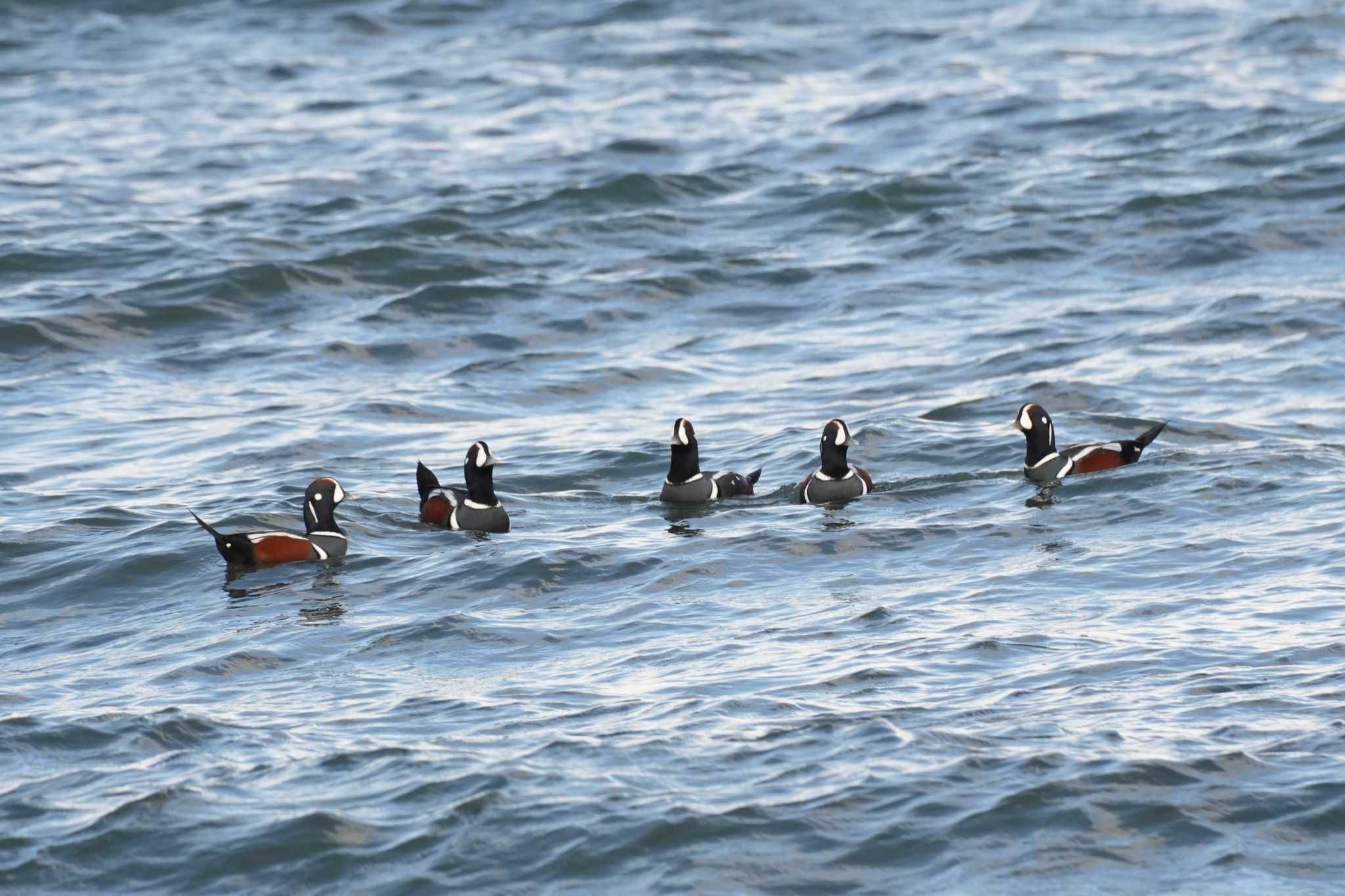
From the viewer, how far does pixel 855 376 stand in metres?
19.4

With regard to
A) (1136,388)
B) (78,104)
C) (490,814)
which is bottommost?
(490,814)

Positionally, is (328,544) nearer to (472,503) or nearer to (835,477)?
(472,503)

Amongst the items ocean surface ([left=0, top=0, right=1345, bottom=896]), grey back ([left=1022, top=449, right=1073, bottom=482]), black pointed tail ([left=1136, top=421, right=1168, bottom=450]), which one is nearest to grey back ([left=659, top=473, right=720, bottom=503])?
ocean surface ([left=0, top=0, right=1345, bottom=896])

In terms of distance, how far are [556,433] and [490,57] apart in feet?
59.5

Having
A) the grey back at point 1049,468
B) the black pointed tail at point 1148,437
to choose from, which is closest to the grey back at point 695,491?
the grey back at point 1049,468

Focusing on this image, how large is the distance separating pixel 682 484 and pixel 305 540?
10.0 ft

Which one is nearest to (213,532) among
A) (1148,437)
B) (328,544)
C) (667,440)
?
(328,544)

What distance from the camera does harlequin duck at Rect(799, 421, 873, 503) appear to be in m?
15.3

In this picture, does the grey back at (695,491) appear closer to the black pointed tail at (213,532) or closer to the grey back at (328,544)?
the grey back at (328,544)

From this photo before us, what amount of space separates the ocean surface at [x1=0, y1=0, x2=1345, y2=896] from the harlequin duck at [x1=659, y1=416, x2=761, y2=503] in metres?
0.18

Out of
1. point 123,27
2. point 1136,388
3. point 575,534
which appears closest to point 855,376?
point 1136,388

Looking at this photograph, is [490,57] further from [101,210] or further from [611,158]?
[101,210]

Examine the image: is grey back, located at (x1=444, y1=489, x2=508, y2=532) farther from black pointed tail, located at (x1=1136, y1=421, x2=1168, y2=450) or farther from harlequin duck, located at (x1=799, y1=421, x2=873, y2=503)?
black pointed tail, located at (x1=1136, y1=421, x2=1168, y2=450)

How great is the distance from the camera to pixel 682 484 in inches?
611
